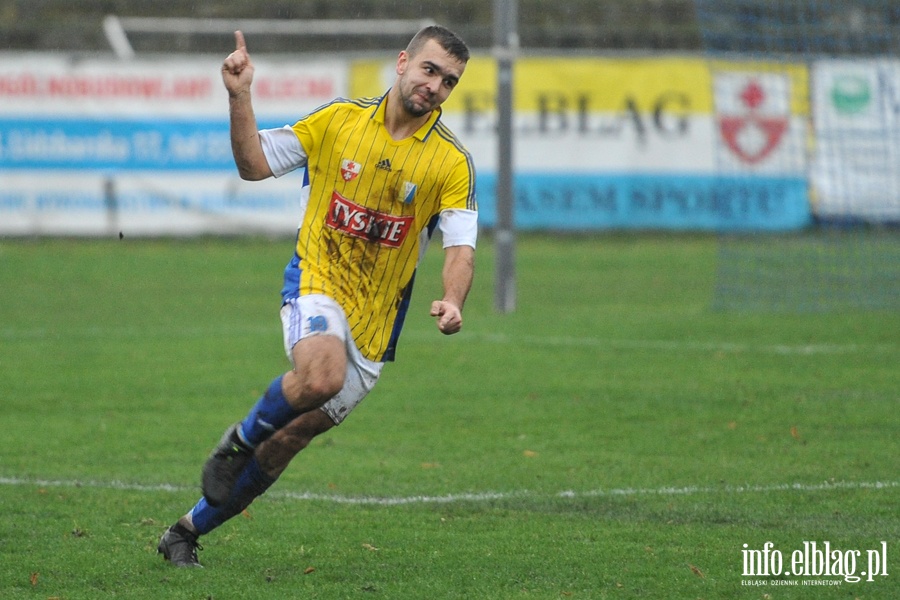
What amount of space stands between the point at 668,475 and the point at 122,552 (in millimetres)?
2873

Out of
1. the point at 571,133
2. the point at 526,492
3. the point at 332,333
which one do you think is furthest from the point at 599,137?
the point at 332,333

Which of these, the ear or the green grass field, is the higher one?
the ear

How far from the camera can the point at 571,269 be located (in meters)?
17.9

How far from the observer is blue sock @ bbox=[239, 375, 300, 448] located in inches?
210

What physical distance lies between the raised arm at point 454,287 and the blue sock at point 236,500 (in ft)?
3.05

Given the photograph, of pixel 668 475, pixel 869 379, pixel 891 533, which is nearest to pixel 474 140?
pixel 869 379

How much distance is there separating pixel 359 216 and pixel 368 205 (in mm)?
58

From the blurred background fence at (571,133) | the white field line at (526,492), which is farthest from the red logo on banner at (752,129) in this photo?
the white field line at (526,492)

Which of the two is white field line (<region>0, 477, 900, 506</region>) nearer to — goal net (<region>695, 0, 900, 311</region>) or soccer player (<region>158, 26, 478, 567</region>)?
soccer player (<region>158, 26, 478, 567</region>)

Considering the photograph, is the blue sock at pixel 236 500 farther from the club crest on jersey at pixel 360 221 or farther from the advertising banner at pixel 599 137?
the advertising banner at pixel 599 137

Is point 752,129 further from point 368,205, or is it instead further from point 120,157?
point 368,205

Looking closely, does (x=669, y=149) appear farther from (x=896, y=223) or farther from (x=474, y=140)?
(x=896, y=223)

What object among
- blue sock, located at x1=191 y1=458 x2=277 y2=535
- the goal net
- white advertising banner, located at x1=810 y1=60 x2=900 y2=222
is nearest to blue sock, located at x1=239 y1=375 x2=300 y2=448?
blue sock, located at x1=191 y1=458 x2=277 y2=535

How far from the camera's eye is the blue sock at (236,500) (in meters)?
5.58
